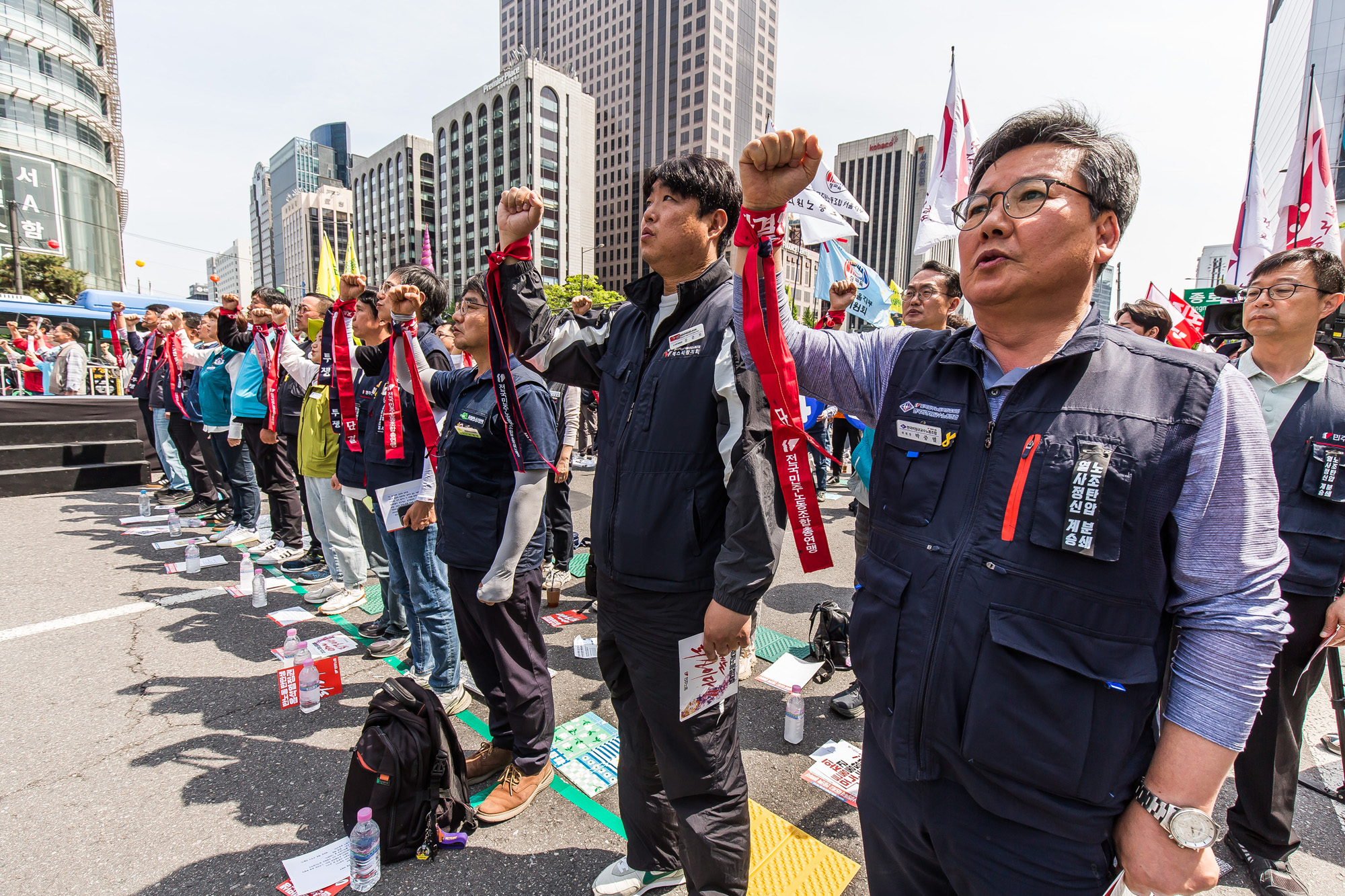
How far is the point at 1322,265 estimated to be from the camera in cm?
256

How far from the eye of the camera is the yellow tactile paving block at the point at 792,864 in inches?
94.1

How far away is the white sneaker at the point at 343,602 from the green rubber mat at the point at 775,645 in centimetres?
335

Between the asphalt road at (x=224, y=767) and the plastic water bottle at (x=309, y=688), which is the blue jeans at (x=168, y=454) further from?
the plastic water bottle at (x=309, y=688)

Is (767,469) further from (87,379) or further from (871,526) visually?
(87,379)

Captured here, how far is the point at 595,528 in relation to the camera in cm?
215

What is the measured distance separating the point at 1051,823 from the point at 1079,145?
4.46 ft

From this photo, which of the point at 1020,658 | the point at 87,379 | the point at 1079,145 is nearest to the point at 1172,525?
the point at 1020,658

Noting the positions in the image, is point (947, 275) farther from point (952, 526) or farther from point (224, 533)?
point (224, 533)

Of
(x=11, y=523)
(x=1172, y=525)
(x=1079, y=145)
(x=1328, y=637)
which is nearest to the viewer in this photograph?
(x=1172, y=525)

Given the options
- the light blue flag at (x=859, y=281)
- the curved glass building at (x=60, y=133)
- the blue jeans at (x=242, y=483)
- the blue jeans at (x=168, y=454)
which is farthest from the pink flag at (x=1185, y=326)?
the curved glass building at (x=60, y=133)

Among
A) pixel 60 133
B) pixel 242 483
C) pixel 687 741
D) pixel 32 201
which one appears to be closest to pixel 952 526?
pixel 687 741

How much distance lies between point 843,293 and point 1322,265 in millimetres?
3277

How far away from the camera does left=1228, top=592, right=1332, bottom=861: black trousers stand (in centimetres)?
243

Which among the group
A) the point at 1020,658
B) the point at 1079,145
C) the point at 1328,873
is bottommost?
the point at 1328,873
